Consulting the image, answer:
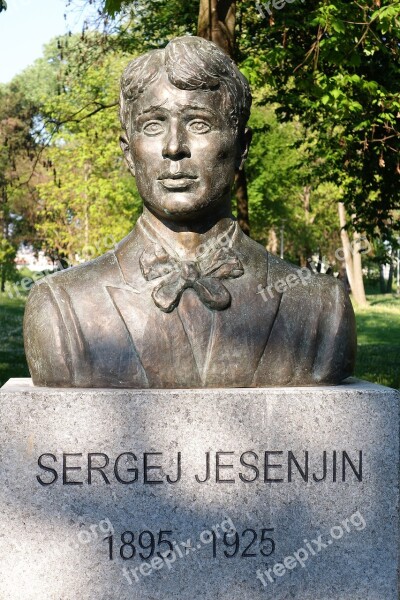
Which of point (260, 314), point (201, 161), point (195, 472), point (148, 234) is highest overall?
point (201, 161)

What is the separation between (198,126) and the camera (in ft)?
14.7

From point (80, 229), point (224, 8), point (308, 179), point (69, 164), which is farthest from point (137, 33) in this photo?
point (80, 229)

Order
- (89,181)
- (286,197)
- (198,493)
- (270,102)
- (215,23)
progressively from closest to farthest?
(198,493) < (215,23) < (270,102) < (89,181) < (286,197)

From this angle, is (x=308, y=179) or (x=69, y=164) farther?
(x=69, y=164)

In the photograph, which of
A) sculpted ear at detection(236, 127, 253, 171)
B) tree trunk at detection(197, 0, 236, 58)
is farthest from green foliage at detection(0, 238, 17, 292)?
sculpted ear at detection(236, 127, 253, 171)

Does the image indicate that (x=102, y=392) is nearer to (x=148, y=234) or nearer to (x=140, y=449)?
(x=140, y=449)

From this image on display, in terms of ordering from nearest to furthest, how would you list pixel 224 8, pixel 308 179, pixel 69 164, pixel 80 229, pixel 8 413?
pixel 8 413
pixel 224 8
pixel 308 179
pixel 69 164
pixel 80 229

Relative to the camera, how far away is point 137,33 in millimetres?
17750

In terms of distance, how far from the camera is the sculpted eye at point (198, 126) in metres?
4.48

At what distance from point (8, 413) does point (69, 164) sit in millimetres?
24506

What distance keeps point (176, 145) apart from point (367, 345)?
665 inches

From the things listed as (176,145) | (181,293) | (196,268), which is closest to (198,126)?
(176,145)

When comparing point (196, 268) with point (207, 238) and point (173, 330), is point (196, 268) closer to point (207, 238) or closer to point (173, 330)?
point (207, 238)

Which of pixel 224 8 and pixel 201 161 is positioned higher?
pixel 224 8
